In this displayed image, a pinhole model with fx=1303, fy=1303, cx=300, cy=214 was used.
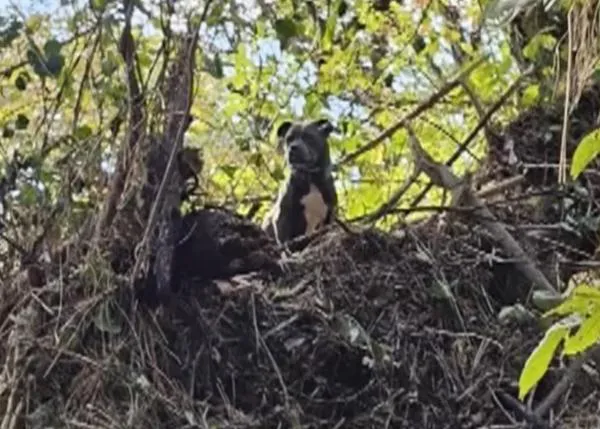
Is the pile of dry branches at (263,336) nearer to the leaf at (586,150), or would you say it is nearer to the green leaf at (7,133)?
the green leaf at (7,133)

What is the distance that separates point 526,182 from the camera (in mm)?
5449

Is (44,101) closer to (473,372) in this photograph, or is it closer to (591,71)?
(473,372)

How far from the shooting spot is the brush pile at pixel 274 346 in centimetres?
396

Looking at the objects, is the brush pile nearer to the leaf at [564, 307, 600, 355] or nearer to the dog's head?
the leaf at [564, 307, 600, 355]

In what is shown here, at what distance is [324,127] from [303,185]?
1.48 feet

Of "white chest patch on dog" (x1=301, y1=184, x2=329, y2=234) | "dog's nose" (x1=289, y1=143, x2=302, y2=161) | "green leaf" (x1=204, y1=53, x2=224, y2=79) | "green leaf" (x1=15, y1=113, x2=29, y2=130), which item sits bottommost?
"white chest patch on dog" (x1=301, y1=184, x2=329, y2=234)

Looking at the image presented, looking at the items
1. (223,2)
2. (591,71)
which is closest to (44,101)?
(223,2)

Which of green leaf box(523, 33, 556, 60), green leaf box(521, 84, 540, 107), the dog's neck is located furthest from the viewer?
the dog's neck

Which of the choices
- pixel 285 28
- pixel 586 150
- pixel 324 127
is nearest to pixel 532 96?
pixel 285 28

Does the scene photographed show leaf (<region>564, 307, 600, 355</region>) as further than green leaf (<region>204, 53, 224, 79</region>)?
No

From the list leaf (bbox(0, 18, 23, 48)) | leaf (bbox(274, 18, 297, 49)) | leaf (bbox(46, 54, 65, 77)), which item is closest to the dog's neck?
leaf (bbox(274, 18, 297, 49))

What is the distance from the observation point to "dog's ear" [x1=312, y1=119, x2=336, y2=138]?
736 centimetres

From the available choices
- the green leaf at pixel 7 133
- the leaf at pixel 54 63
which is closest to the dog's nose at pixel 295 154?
the green leaf at pixel 7 133

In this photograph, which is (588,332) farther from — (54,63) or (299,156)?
(299,156)
